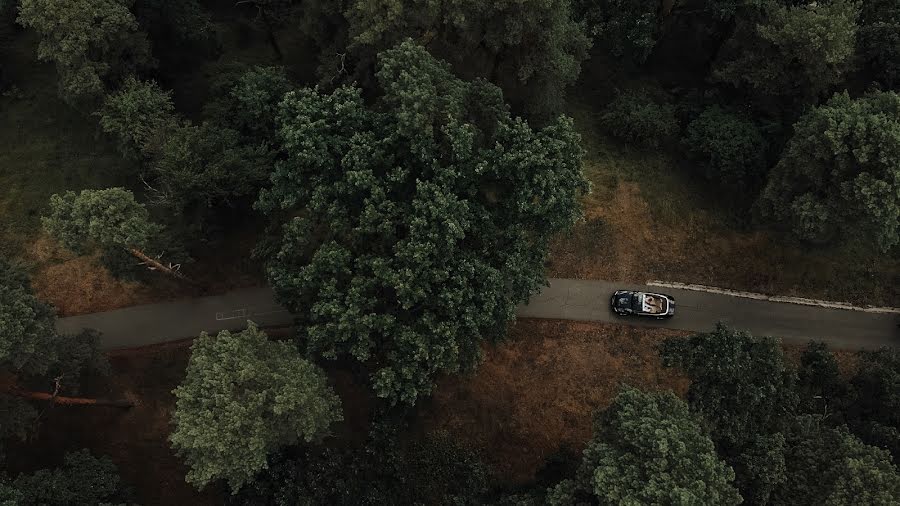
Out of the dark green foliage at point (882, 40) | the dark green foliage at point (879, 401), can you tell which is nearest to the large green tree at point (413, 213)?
the dark green foliage at point (879, 401)

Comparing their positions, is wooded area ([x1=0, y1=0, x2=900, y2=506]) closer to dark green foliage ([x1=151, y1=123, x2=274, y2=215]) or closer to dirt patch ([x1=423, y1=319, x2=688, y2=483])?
dark green foliage ([x1=151, y1=123, x2=274, y2=215])

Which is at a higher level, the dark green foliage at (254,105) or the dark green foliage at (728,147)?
the dark green foliage at (254,105)

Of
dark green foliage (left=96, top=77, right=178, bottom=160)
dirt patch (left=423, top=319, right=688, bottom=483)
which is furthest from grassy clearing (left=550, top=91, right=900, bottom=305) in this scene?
dark green foliage (left=96, top=77, right=178, bottom=160)

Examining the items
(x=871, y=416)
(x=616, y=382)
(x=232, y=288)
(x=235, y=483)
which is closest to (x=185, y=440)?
(x=235, y=483)

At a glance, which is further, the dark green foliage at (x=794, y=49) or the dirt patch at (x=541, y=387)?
the dirt patch at (x=541, y=387)

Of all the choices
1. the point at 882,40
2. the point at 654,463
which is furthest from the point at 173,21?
the point at 882,40

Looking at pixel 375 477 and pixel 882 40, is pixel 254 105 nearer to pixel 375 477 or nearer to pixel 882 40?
pixel 375 477

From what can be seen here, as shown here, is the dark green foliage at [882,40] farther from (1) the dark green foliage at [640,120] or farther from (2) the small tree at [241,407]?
(2) the small tree at [241,407]
